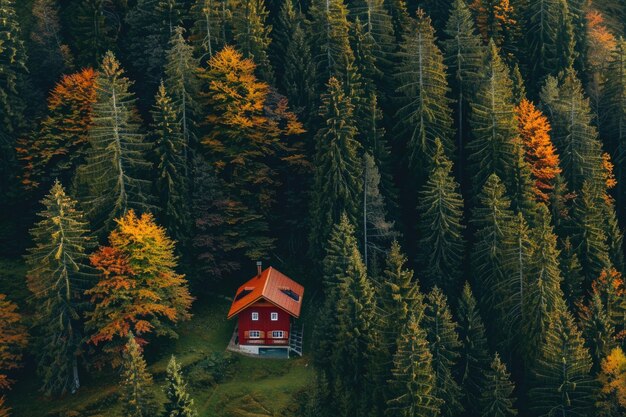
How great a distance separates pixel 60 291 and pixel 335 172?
23.3 m

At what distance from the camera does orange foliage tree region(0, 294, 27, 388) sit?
249 ft

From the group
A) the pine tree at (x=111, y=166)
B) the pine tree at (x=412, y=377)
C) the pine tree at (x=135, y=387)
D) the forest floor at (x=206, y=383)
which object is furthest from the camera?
the pine tree at (x=111, y=166)

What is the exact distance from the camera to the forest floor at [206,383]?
2943 inches

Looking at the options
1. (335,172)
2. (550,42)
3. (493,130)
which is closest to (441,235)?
(335,172)

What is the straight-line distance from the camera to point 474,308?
79.9 metres

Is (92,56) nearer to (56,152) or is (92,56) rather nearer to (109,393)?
(56,152)

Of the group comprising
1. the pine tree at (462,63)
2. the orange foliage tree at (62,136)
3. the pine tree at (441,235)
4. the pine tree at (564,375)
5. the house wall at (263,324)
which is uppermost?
the pine tree at (462,63)

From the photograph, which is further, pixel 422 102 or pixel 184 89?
pixel 422 102

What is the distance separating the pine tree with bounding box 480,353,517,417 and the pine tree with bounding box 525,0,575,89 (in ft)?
123

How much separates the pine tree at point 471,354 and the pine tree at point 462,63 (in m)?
19.2

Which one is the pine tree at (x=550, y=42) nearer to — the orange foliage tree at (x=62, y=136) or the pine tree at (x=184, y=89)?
the pine tree at (x=184, y=89)

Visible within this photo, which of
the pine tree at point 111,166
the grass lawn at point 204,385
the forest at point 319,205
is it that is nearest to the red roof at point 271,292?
the forest at point 319,205

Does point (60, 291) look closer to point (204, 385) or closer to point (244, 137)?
point (204, 385)

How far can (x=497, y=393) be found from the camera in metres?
72.9
